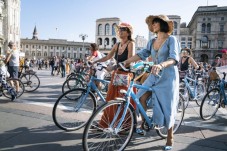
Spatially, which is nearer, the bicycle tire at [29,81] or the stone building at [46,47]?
the bicycle tire at [29,81]

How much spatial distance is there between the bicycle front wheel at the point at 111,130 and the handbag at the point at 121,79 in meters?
0.73

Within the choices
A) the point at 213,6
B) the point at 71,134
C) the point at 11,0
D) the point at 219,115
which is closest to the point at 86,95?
the point at 71,134

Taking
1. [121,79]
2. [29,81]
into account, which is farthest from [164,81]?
[29,81]

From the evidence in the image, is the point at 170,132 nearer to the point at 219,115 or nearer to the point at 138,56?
the point at 138,56

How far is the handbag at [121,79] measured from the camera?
3803 millimetres

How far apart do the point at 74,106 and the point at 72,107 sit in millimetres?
70

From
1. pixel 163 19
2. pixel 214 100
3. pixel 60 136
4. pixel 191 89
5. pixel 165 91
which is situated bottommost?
pixel 60 136

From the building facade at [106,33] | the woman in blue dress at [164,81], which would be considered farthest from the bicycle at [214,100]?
the building facade at [106,33]

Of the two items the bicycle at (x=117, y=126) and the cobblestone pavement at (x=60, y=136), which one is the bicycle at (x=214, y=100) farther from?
the bicycle at (x=117, y=126)

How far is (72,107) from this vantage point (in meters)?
4.48

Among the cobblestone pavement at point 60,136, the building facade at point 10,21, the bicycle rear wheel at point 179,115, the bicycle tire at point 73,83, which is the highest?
the building facade at point 10,21

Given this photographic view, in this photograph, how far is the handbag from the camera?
3803 millimetres

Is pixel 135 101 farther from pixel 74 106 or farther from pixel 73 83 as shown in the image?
pixel 73 83

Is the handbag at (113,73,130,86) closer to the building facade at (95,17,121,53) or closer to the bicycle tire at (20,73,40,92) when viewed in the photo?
the bicycle tire at (20,73,40,92)
